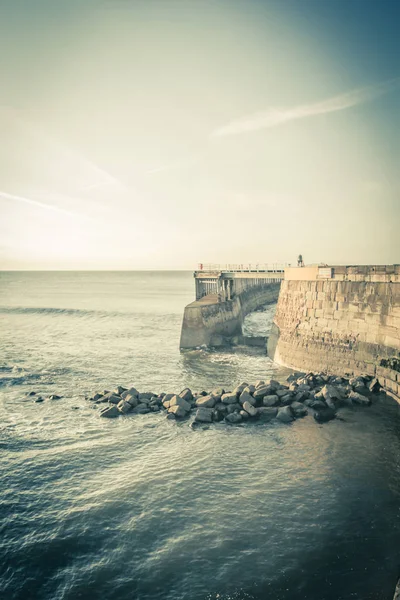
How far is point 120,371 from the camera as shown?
2777cm

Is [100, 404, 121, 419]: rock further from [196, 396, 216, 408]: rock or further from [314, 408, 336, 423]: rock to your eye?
[314, 408, 336, 423]: rock

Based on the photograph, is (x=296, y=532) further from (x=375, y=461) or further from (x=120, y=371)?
(x=120, y=371)

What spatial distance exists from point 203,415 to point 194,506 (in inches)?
248

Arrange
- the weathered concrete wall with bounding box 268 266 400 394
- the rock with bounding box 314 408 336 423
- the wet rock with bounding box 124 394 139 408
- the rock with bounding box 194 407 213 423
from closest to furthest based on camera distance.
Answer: the rock with bounding box 314 408 336 423
the rock with bounding box 194 407 213 423
the wet rock with bounding box 124 394 139 408
the weathered concrete wall with bounding box 268 266 400 394

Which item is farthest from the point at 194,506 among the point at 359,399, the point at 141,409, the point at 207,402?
the point at 359,399

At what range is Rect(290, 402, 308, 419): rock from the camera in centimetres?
1761

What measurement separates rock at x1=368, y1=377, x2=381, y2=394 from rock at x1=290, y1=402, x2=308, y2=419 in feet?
15.0

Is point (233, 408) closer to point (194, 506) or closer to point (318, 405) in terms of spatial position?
point (318, 405)

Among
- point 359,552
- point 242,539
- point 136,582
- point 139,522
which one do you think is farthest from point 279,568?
point 139,522

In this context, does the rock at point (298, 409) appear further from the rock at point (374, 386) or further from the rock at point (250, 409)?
the rock at point (374, 386)

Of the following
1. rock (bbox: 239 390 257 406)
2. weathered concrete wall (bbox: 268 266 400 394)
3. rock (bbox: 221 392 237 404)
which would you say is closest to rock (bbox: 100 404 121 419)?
rock (bbox: 221 392 237 404)

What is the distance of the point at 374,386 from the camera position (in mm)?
19969

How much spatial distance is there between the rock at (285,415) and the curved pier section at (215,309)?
1846cm

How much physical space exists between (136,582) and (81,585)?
1237mm
